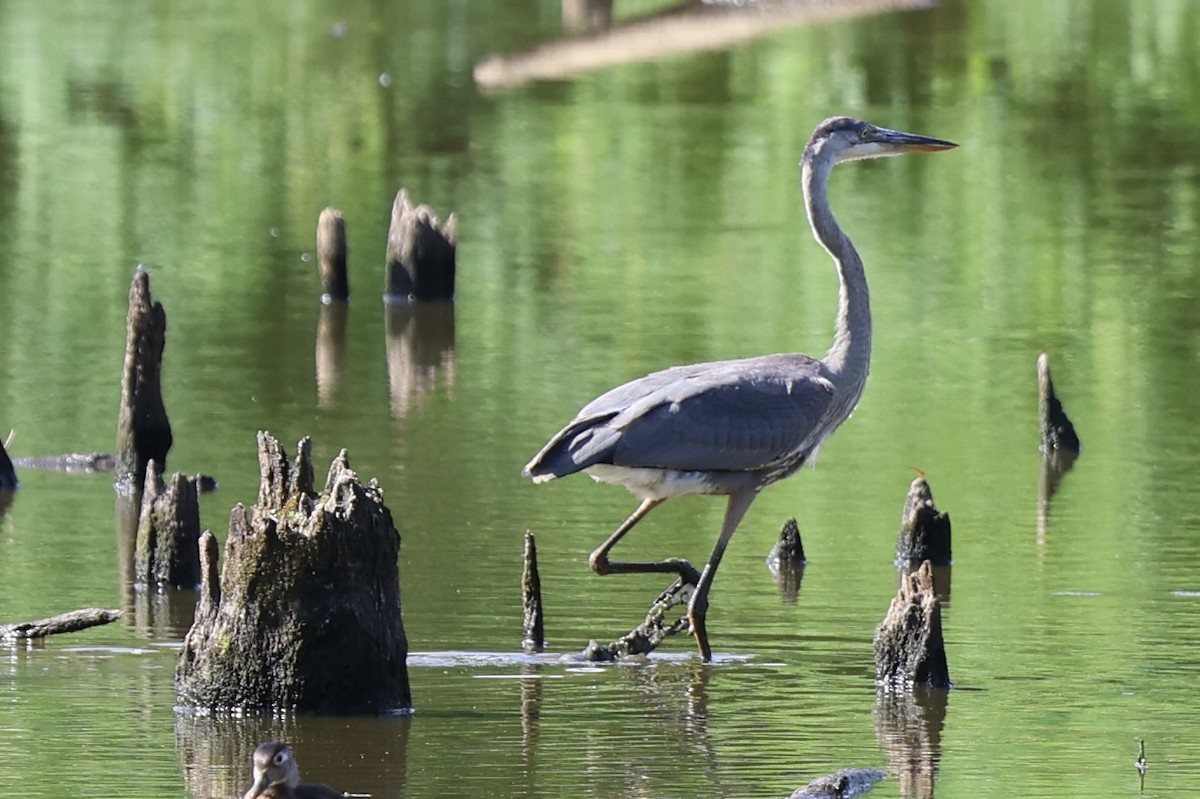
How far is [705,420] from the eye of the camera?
1249 cm

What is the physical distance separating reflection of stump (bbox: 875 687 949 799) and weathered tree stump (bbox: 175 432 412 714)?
1927 mm

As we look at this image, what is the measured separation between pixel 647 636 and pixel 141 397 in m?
4.83

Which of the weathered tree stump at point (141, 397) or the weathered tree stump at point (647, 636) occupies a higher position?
the weathered tree stump at point (141, 397)

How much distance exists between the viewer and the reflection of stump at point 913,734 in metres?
9.88

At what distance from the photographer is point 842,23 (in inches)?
2093

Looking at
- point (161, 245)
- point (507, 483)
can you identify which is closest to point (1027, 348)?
point (507, 483)

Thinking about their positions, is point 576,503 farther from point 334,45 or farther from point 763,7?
point 334,45

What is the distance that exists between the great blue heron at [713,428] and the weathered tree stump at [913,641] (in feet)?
3.12

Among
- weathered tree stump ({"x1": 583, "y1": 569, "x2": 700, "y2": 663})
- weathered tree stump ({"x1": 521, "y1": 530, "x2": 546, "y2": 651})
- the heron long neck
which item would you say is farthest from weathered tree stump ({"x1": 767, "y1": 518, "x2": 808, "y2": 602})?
weathered tree stump ({"x1": 521, "y1": 530, "x2": 546, "y2": 651})

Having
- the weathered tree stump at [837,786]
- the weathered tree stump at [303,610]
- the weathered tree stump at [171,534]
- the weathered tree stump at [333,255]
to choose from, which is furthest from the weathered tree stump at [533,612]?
the weathered tree stump at [333,255]

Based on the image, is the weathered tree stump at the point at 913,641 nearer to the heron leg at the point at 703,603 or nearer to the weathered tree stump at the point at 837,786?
the heron leg at the point at 703,603

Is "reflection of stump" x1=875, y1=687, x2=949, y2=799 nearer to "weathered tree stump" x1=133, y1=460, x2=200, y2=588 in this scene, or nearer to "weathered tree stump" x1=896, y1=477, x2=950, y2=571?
"weathered tree stump" x1=896, y1=477, x2=950, y2=571

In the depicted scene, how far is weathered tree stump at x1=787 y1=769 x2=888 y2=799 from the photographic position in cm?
920

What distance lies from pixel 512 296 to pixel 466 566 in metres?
11.1
